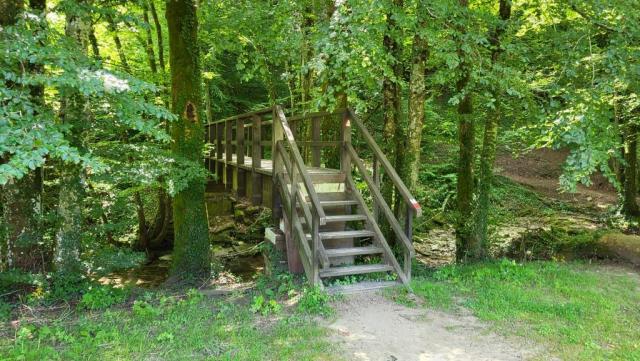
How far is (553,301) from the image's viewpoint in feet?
17.2

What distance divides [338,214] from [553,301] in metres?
3.23

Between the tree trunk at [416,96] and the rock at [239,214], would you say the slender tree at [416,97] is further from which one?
the rock at [239,214]

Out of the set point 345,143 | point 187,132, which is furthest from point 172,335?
point 345,143

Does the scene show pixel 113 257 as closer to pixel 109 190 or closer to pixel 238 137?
pixel 109 190

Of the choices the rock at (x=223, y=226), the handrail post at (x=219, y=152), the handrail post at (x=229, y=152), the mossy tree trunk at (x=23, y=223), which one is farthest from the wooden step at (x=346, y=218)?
the rock at (x=223, y=226)

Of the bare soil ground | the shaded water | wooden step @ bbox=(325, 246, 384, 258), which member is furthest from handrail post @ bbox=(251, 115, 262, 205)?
the bare soil ground

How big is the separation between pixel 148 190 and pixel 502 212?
10.6 m

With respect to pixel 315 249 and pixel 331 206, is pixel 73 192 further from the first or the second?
pixel 331 206

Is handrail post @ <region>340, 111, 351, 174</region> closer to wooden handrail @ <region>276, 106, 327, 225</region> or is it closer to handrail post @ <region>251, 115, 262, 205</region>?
wooden handrail @ <region>276, 106, 327, 225</region>

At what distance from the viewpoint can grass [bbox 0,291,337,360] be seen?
3.87 metres

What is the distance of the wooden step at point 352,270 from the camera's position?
5.79m

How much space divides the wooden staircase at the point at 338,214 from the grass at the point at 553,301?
1.97 ft

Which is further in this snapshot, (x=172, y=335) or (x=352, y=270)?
(x=352, y=270)

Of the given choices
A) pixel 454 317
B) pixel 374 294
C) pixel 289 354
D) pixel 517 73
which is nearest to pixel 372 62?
pixel 517 73
